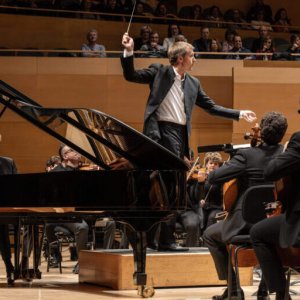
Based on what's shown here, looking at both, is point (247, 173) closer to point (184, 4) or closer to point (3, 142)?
point (3, 142)

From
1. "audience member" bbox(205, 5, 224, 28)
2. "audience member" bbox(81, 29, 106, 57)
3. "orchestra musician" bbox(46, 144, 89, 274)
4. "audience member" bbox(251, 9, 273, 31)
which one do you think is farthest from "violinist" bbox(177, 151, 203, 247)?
"audience member" bbox(251, 9, 273, 31)

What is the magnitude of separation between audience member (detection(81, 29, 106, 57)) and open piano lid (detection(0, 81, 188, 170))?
6075mm

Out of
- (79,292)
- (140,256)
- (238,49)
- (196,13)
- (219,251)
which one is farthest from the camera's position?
(196,13)

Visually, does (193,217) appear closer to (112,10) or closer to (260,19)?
(112,10)

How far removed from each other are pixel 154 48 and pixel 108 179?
6.88 m

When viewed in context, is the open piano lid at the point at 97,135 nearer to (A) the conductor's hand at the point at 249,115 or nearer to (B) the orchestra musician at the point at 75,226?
(A) the conductor's hand at the point at 249,115

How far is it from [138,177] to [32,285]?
1.61 m

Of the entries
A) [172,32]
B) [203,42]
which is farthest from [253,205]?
[172,32]

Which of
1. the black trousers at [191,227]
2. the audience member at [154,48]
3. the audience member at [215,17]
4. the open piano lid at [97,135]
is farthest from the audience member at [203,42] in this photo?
the open piano lid at [97,135]

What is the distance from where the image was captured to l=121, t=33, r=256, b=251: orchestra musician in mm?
5418

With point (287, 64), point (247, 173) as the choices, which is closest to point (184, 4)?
point (287, 64)

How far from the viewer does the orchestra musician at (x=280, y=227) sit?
3578 mm

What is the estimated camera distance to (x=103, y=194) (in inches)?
193

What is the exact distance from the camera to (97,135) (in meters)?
5.07
